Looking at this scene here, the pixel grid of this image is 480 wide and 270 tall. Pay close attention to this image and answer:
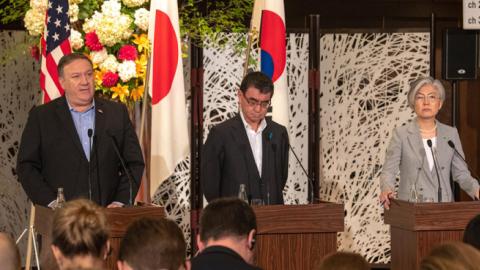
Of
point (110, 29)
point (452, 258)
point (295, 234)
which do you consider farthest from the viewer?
point (110, 29)

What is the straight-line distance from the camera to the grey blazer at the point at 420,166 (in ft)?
21.2

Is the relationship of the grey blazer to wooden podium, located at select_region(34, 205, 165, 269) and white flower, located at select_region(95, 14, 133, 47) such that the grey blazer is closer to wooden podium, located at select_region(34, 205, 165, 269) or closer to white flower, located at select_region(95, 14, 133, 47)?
wooden podium, located at select_region(34, 205, 165, 269)

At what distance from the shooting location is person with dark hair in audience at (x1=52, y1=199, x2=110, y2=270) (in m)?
3.67

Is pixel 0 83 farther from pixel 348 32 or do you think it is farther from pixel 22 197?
pixel 348 32

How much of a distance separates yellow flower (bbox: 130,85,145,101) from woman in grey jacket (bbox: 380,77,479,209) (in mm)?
1737

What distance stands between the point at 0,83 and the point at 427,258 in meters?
6.26

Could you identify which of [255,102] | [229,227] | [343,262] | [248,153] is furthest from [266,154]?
[343,262]

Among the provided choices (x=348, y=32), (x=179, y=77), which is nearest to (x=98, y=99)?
(x=179, y=77)

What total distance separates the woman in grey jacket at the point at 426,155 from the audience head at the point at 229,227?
2412mm

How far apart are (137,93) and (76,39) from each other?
532 millimetres

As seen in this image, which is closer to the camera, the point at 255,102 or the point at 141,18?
the point at 255,102

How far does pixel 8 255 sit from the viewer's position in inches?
148

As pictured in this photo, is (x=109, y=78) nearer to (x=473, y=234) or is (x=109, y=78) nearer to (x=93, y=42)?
(x=93, y=42)

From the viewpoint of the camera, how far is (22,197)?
882 centimetres
